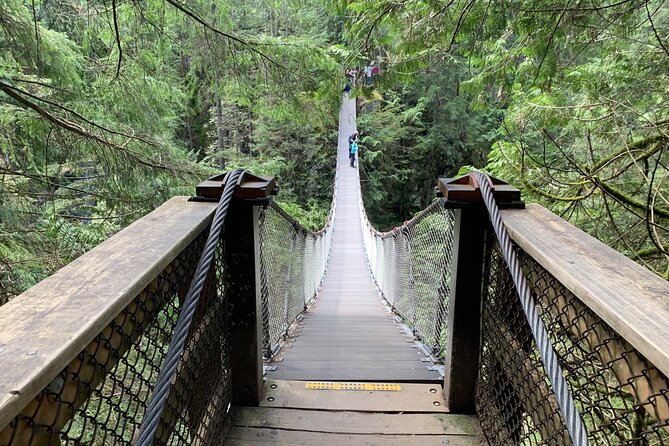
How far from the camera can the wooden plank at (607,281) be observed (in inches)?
21.5

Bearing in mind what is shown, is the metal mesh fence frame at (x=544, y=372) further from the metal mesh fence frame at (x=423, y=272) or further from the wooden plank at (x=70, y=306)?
the wooden plank at (x=70, y=306)

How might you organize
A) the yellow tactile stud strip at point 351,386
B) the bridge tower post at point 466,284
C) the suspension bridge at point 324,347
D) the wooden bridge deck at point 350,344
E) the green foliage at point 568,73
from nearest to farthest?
the suspension bridge at point 324,347
the bridge tower post at point 466,284
the yellow tactile stud strip at point 351,386
the wooden bridge deck at point 350,344
the green foliage at point 568,73

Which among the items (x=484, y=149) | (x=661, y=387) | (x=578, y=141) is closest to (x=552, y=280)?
(x=661, y=387)

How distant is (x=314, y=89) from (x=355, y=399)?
8.20 feet

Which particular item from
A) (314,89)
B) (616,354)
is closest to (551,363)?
(616,354)

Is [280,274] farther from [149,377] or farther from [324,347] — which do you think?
[149,377]

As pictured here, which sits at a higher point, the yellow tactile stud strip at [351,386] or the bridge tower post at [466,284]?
the bridge tower post at [466,284]

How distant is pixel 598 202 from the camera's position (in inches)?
102

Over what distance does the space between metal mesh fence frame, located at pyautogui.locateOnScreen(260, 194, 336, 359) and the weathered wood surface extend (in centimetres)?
39

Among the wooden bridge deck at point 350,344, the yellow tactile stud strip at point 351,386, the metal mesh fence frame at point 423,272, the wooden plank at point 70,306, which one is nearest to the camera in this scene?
the wooden plank at point 70,306

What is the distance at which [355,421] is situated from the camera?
135 centimetres

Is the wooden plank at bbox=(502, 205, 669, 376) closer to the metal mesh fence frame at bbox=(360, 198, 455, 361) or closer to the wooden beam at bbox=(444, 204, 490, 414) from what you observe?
Answer: the wooden beam at bbox=(444, 204, 490, 414)

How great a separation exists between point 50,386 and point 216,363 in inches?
29.7

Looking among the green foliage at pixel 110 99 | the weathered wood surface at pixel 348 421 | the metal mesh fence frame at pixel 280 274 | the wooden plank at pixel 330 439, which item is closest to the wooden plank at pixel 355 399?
the weathered wood surface at pixel 348 421
